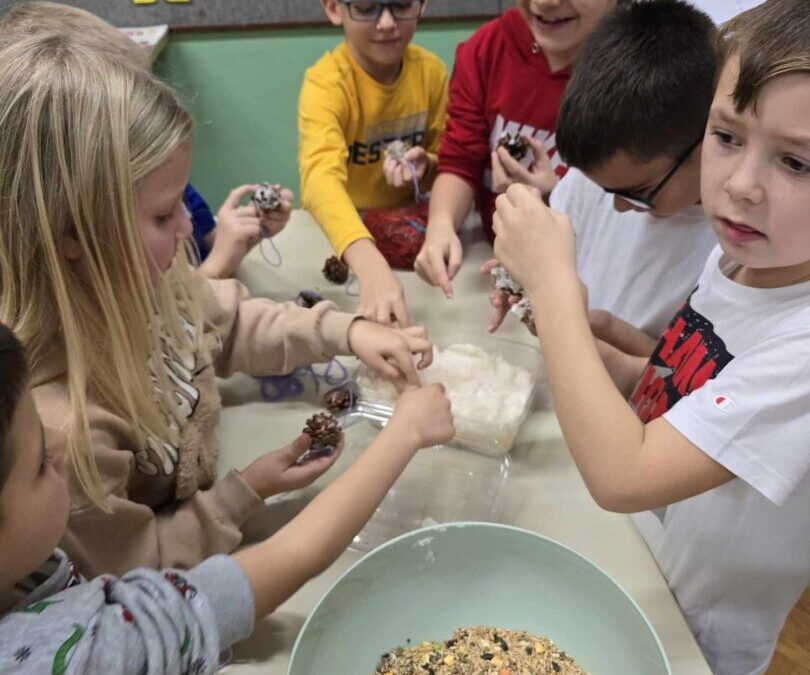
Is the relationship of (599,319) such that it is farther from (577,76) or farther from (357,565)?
(357,565)

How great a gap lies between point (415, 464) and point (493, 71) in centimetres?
88

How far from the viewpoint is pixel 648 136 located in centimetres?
85

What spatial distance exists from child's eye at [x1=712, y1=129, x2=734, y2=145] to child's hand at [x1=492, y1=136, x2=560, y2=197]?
0.50 m

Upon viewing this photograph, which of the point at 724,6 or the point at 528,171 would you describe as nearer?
the point at 528,171

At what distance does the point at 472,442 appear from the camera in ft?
2.91

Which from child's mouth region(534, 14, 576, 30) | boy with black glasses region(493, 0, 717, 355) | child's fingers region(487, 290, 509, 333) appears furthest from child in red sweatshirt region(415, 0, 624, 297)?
boy with black glasses region(493, 0, 717, 355)

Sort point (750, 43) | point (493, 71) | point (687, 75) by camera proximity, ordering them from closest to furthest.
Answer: point (750, 43) < point (687, 75) < point (493, 71)

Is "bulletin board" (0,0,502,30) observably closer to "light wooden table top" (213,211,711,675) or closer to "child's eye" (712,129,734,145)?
"light wooden table top" (213,211,711,675)

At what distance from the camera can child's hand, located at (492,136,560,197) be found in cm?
117

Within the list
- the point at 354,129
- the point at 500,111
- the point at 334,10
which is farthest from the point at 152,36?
the point at 500,111

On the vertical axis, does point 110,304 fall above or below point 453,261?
above

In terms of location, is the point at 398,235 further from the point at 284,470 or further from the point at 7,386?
the point at 7,386

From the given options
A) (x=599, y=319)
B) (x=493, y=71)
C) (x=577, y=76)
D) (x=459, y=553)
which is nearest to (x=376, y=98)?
(x=493, y=71)

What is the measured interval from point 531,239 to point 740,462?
329 millimetres
